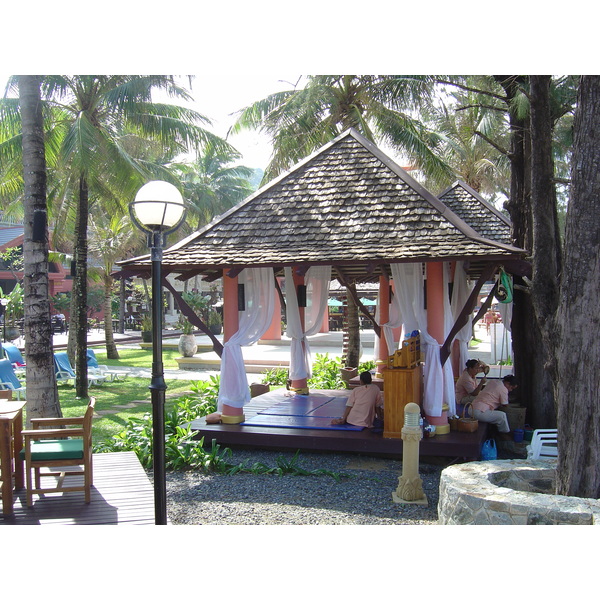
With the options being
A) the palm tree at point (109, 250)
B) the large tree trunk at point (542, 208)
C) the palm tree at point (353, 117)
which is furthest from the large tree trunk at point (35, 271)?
the palm tree at point (109, 250)

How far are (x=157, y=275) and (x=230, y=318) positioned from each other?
439cm

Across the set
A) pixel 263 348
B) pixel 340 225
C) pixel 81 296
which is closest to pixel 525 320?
pixel 340 225

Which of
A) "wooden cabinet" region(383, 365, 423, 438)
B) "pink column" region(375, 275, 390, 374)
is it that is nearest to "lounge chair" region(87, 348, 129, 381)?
"pink column" region(375, 275, 390, 374)

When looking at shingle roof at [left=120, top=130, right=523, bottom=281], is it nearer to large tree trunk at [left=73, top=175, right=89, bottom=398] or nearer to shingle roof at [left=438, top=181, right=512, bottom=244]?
shingle roof at [left=438, top=181, right=512, bottom=244]

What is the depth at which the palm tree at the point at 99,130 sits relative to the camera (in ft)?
40.9

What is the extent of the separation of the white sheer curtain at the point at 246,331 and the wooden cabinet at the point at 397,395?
6.56 ft

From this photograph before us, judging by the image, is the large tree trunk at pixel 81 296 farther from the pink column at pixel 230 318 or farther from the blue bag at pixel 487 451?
the blue bag at pixel 487 451

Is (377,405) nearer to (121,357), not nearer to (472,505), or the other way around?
(472,505)

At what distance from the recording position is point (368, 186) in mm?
9164

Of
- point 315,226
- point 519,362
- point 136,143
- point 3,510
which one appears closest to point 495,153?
point 136,143

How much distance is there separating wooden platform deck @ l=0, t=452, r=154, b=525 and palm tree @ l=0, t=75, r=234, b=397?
24.3ft

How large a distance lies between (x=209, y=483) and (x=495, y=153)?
21.0 meters

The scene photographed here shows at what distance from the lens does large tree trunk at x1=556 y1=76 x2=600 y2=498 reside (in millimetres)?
4902

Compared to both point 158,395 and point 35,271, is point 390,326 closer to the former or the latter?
point 35,271
